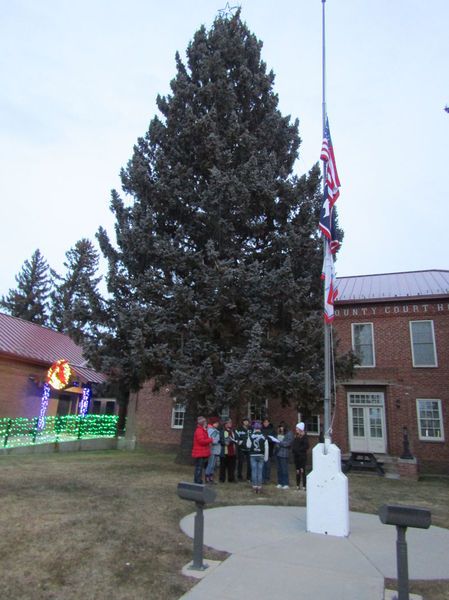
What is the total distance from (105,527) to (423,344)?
17.6 m

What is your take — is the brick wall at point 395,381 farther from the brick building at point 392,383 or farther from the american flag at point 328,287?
the american flag at point 328,287

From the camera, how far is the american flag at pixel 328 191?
844 centimetres

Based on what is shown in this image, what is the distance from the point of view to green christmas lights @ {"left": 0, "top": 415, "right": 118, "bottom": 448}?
17.9 metres

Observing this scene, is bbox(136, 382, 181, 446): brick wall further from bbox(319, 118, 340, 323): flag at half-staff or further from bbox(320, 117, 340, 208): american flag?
bbox(320, 117, 340, 208): american flag

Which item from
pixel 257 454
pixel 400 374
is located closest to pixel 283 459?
pixel 257 454

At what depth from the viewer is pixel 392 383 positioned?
65.8 ft

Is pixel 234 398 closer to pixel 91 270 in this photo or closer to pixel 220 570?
pixel 220 570

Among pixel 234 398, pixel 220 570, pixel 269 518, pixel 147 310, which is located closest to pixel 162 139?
pixel 147 310

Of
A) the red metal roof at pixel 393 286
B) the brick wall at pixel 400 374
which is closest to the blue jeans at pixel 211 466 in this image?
the brick wall at pixel 400 374

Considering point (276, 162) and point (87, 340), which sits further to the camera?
point (276, 162)

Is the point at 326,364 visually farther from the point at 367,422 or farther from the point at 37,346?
the point at 37,346

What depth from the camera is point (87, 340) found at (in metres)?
13.3

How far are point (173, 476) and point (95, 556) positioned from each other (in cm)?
683

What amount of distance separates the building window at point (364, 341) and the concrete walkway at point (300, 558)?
1353 centimetres
